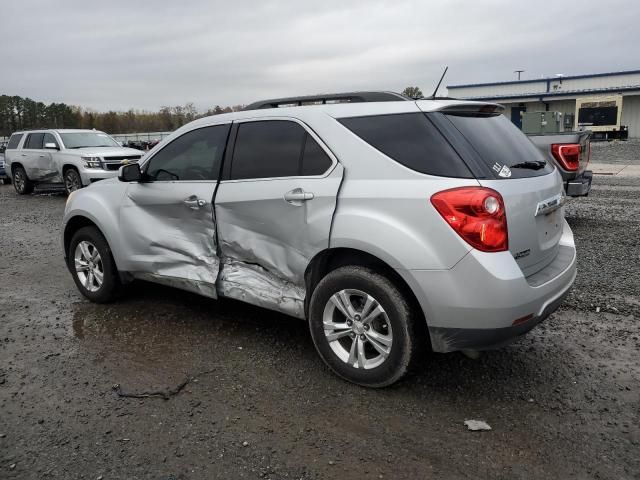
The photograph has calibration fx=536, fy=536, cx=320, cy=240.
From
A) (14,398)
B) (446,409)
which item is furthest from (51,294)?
(446,409)

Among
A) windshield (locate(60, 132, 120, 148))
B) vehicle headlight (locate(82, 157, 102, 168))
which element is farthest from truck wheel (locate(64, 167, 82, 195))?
windshield (locate(60, 132, 120, 148))

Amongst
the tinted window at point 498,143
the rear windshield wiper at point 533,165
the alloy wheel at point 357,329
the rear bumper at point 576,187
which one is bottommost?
the alloy wheel at point 357,329

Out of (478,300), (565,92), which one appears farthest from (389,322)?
(565,92)

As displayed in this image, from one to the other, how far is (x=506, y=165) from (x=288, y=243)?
150cm

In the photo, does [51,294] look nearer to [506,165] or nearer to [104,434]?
[104,434]

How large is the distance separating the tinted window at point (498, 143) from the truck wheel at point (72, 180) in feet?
42.7

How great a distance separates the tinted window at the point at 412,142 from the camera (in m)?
3.12

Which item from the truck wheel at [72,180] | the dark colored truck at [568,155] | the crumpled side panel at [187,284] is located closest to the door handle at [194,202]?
the crumpled side panel at [187,284]

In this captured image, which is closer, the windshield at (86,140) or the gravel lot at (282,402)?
the gravel lot at (282,402)

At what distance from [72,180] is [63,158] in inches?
27.3

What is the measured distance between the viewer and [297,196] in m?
3.56

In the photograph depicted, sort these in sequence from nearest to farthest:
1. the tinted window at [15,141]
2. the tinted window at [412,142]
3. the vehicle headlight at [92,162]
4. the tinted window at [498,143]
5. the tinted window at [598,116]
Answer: the tinted window at [412,142], the tinted window at [498,143], the vehicle headlight at [92,162], the tinted window at [15,141], the tinted window at [598,116]

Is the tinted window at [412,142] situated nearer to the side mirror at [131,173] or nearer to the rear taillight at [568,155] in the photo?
the side mirror at [131,173]

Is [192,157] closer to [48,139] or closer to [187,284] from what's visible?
[187,284]
